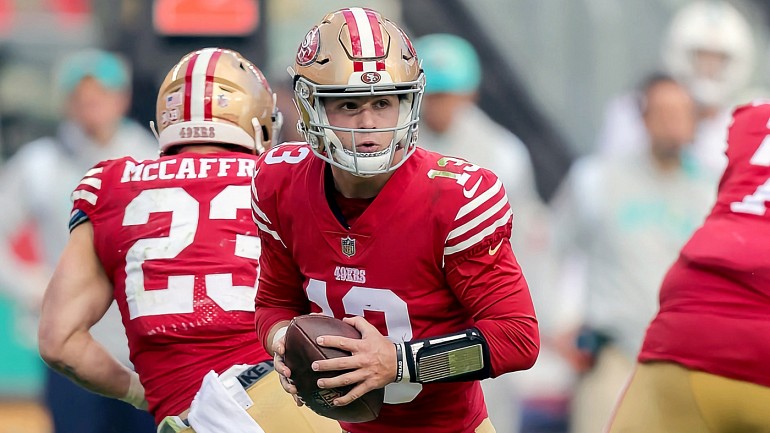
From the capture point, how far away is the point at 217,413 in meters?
3.65

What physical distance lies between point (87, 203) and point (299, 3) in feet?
13.9

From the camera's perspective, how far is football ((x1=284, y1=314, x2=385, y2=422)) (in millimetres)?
3137

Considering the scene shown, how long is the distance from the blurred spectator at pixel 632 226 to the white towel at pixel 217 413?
3001mm

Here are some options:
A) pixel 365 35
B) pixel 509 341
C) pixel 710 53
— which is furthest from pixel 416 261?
pixel 710 53

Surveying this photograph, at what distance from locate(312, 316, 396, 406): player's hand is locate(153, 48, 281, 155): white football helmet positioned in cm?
119

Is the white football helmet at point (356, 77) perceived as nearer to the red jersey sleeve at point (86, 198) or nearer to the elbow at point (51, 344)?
the red jersey sleeve at point (86, 198)

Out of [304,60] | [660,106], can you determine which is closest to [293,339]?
[304,60]

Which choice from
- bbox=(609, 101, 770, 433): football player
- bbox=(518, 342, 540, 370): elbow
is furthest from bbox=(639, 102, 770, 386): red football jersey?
bbox=(518, 342, 540, 370): elbow

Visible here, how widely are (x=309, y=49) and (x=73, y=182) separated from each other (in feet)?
11.4

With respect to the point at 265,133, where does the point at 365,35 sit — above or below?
above

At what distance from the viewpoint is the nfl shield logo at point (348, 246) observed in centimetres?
331

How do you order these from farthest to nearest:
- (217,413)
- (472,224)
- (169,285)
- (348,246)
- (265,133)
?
(265,133) < (169,285) < (217,413) < (348,246) < (472,224)

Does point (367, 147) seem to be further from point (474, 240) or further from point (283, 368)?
point (283, 368)

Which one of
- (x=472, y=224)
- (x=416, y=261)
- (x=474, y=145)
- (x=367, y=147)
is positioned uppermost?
(x=367, y=147)
